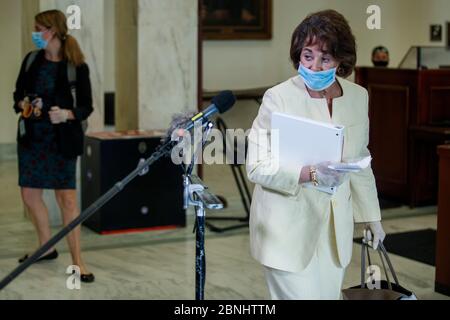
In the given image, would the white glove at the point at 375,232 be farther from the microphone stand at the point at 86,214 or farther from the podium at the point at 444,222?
the podium at the point at 444,222

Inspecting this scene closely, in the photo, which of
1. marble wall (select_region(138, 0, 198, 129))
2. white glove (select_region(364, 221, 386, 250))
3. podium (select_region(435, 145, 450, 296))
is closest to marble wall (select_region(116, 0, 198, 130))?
marble wall (select_region(138, 0, 198, 129))

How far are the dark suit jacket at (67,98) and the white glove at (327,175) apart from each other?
317 cm

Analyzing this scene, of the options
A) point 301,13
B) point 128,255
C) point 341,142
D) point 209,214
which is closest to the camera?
point 341,142

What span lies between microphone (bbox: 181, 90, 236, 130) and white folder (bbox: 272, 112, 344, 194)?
0.17 m

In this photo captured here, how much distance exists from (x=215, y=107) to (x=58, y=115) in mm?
3058

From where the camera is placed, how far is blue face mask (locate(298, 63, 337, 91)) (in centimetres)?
316

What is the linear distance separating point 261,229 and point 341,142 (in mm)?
462

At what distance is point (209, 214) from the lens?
8258 millimetres

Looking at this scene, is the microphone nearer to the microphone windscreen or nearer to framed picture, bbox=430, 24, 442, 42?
the microphone windscreen

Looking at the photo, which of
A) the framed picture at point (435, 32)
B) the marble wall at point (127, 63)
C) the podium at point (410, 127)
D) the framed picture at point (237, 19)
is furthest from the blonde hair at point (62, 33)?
the framed picture at point (435, 32)

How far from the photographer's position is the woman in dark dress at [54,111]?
19.4ft

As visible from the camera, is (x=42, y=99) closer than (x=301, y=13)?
Yes
